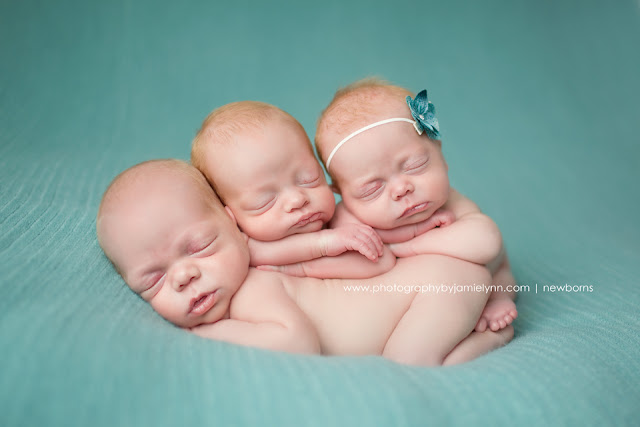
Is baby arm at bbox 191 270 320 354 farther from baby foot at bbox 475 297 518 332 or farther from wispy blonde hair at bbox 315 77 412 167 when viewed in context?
baby foot at bbox 475 297 518 332

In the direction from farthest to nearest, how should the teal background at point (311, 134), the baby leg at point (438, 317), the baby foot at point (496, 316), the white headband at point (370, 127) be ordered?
the baby foot at point (496, 316), the white headband at point (370, 127), the baby leg at point (438, 317), the teal background at point (311, 134)

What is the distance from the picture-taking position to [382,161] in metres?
1.58

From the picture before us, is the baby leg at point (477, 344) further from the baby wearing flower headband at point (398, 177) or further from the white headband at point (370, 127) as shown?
the white headband at point (370, 127)

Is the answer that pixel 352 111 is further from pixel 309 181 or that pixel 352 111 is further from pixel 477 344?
pixel 477 344

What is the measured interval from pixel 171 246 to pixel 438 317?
0.71 m

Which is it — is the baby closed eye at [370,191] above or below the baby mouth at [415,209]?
above

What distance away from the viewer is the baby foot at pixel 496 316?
168cm

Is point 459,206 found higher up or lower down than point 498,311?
higher up

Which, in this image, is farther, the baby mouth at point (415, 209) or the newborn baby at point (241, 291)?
the baby mouth at point (415, 209)

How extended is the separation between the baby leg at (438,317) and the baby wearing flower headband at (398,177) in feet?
0.21

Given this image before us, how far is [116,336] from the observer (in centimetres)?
119

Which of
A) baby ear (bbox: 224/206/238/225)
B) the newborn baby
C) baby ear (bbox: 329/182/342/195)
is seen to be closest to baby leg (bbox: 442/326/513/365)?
the newborn baby

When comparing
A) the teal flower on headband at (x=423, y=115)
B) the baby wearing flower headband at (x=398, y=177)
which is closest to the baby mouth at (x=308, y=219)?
the baby wearing flower headband at (x=398, y=177)

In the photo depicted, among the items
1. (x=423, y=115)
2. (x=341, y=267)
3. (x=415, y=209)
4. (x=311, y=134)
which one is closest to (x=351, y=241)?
(x=341, y=267)
